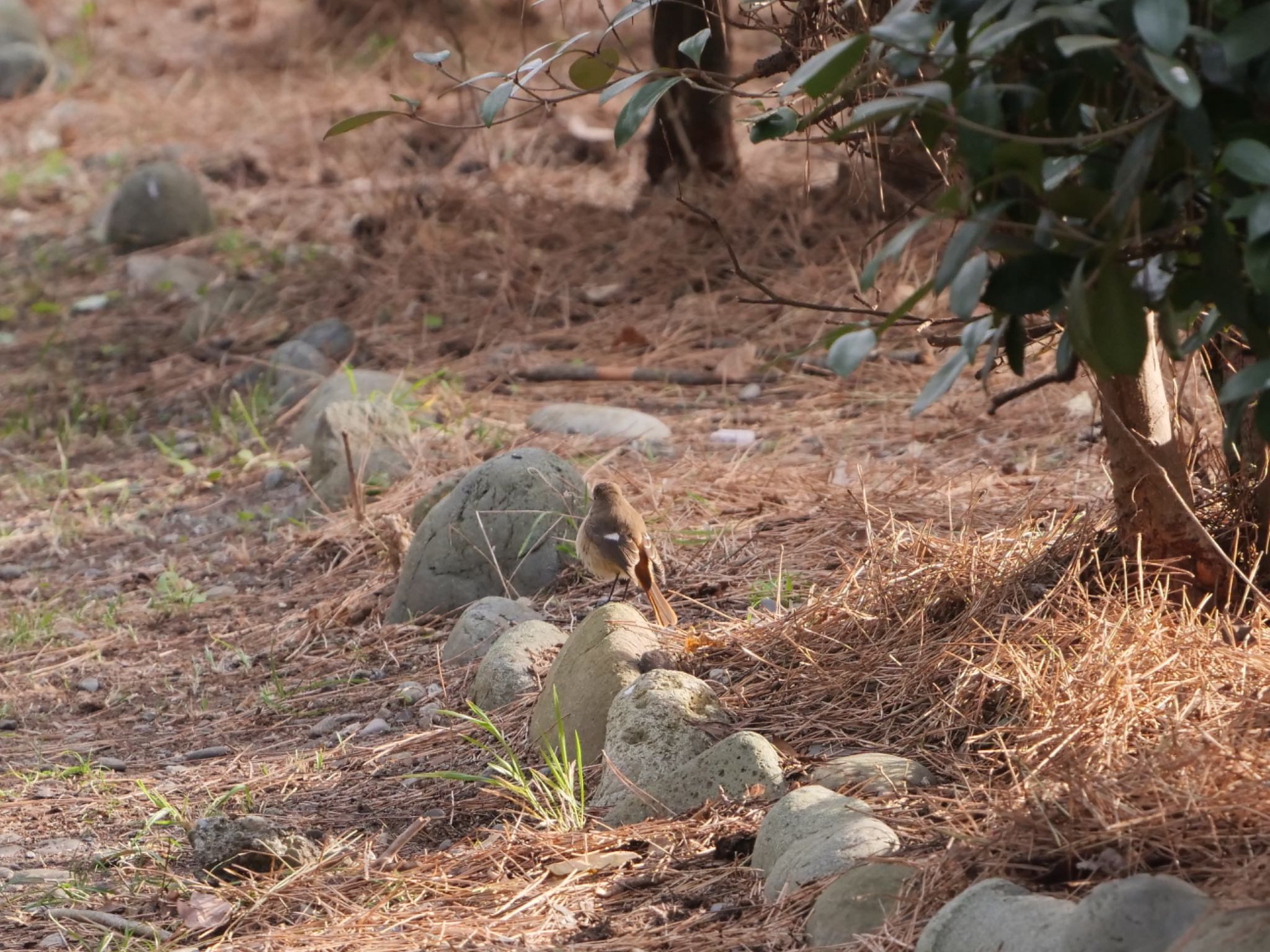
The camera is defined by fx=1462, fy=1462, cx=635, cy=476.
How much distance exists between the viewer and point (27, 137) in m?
11.3

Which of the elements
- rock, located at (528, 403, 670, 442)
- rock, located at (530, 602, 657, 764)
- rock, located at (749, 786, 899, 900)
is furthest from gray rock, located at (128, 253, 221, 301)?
rock, located at (749, 786, 899, 900)

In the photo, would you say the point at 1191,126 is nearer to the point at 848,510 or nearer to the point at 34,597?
the point at 848,510

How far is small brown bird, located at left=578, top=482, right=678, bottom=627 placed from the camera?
153 inches

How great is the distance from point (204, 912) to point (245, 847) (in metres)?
0.20

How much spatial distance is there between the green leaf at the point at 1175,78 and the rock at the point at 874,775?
155 centimetres

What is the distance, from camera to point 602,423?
18.9ft

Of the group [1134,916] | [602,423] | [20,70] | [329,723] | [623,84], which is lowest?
[20,70]

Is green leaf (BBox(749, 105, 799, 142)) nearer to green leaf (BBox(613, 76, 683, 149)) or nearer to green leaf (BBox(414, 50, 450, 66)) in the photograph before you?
green leaf (BBox(613, 76, 683, 149))

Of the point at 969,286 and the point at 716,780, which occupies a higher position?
the point at 969,286

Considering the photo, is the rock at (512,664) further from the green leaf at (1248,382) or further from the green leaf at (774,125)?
the green leaf at (1248,382)

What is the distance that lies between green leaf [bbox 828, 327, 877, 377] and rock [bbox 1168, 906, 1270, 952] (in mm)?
833

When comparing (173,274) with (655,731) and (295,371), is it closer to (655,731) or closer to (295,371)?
(295,371)

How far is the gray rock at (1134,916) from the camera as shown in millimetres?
1873

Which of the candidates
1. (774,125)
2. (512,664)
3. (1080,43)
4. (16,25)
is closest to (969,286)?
(1080,43)
